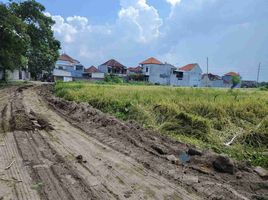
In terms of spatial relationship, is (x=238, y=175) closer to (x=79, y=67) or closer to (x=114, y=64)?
(x=114, y=64)

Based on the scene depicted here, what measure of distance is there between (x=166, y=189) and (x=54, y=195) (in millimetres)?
1490

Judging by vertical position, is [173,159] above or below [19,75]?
below

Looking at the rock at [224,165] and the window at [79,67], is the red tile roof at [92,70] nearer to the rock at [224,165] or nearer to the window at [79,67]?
the window at [79,67]

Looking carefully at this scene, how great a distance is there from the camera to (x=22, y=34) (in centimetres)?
2019

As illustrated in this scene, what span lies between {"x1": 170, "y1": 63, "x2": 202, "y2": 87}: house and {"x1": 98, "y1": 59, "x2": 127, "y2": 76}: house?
11518 millimetres

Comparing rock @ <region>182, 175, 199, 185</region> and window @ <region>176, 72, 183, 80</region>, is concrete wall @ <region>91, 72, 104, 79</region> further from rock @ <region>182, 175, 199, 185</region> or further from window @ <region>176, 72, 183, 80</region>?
rock @ <region>182, 175, 199, 185</region>

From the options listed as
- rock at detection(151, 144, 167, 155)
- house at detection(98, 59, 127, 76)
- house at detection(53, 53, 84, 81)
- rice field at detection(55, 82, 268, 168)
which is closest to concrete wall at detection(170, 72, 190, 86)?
house at detection(98, 59, 127, 76)

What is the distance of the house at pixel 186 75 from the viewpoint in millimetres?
60000

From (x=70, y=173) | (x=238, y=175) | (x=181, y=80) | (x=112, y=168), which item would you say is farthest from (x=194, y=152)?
(x=181, y=80)

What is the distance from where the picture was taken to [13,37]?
65.0ft

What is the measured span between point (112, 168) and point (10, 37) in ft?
61.3

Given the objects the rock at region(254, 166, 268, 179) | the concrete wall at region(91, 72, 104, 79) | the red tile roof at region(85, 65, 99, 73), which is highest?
the red tile roof at region(85, 65, 99, 73)

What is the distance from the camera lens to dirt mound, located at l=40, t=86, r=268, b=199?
3.77 m

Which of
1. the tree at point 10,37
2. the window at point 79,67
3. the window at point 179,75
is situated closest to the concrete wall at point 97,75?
the window at point 79,67
